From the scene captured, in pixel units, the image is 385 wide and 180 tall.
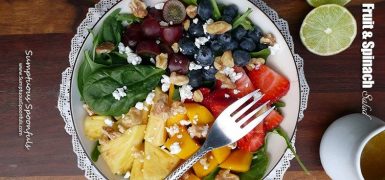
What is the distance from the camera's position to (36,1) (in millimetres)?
1382

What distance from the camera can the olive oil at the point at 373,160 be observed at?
4.11ft

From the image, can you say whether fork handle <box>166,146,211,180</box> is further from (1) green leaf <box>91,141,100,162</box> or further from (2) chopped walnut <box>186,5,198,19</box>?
(2) chopped walnut <box>186,5,198,19</box>

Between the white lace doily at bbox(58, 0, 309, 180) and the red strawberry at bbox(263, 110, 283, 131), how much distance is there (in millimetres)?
78

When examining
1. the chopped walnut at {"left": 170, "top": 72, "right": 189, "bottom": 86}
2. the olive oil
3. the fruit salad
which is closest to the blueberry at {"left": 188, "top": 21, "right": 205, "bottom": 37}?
the fruit salad

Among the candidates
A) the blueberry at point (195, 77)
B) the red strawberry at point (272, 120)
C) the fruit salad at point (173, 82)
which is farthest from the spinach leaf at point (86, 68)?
the red strawberry at point (272, 120)

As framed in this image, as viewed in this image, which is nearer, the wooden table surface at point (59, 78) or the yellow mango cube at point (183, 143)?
the yellow mango cube at point (183, 143)

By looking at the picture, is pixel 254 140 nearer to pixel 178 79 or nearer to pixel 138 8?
pixel 178 79

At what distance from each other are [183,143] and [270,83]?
10.2 inches

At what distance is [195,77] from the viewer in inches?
49.3

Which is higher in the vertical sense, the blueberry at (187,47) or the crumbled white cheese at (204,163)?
the blueberry at (187,47)

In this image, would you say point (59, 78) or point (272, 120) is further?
point (59, 78)

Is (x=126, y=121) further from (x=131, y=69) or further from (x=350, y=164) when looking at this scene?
Answer: (x=350, y=164)

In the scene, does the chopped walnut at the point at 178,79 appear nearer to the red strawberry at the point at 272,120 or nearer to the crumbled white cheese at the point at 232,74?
the crumbled white cheese at the point at 232,74

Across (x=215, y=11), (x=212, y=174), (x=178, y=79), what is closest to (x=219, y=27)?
(x=215, y=11)
